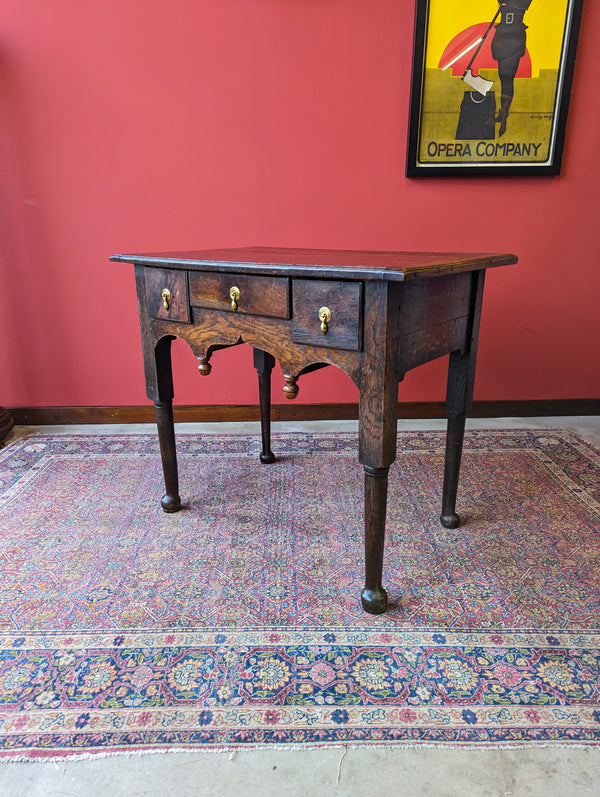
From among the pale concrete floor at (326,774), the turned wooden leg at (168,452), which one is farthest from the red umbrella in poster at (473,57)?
the pale concrete floor at (326,774)

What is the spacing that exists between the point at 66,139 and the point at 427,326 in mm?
2205

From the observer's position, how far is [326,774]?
41.3 inches

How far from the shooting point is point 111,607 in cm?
152

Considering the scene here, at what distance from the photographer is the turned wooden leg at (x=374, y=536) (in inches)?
54.9

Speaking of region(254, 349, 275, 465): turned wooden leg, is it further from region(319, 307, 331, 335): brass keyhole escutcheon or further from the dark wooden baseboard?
region(319, 307, 331, 335): brass keyhole escutcheon

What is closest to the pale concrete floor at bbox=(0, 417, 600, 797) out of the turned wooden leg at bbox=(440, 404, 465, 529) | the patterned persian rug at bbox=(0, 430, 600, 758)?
the patterned persian rug at bbox=(0, 430, 600, 758)

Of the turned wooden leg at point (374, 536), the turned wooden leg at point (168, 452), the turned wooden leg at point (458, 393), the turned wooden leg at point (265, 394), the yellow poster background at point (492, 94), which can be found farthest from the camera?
the yellow poster background at point (492, 94)

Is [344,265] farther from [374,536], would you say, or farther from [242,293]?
[374,536]

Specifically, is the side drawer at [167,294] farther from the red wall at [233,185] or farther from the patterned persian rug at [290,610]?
the red wall at [233,185]

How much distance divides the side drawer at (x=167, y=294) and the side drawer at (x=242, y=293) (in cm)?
4

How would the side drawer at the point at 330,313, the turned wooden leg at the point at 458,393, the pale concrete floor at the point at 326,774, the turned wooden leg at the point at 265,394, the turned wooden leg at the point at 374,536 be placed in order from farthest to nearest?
the turned wooden leg at the point at 265,394
the turned wooden leg at the point at 458,393
the turned wooden leg at the point at 374,536
the side drawer at the point at 330,313
the pale concrete floor at the point at 326,774

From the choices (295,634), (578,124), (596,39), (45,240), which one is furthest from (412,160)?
(295,634)

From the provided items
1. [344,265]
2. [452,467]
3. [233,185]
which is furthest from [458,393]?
[233,185]

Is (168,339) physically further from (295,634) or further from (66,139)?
(66,139)
